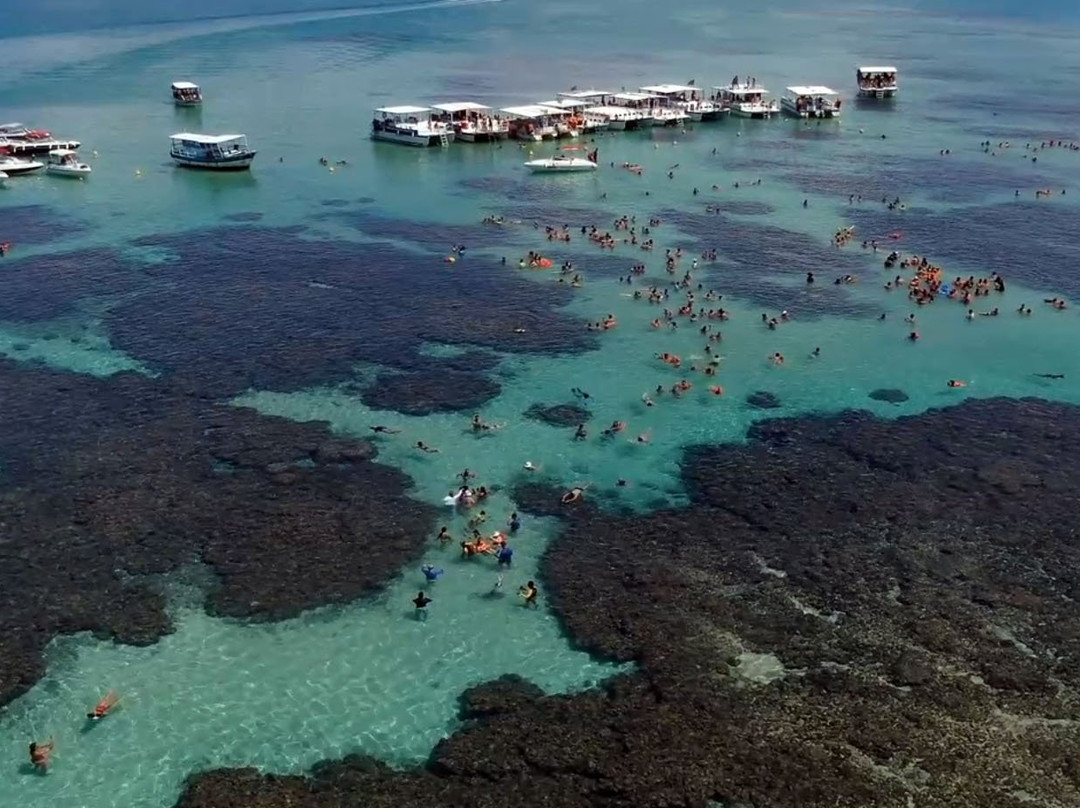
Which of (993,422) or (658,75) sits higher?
(658,75)

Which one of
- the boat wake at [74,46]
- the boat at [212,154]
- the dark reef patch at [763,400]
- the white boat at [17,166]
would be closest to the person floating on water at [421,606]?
the dark reef patch at [763,400]

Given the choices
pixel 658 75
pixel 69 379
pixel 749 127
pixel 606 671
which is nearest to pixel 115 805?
pixel 606 671

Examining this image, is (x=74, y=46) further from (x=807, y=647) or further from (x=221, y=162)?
(x=807, y=647)

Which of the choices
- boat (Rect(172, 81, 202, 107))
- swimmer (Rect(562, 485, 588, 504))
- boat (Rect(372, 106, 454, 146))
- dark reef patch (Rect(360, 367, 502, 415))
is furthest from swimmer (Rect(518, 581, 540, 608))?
boat (Rect(172, 81, 202, 107))

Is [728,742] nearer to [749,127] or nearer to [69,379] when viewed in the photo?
[69,379]

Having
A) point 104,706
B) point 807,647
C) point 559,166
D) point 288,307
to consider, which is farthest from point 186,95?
point 807,647

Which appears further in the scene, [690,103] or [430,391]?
[690,103]
